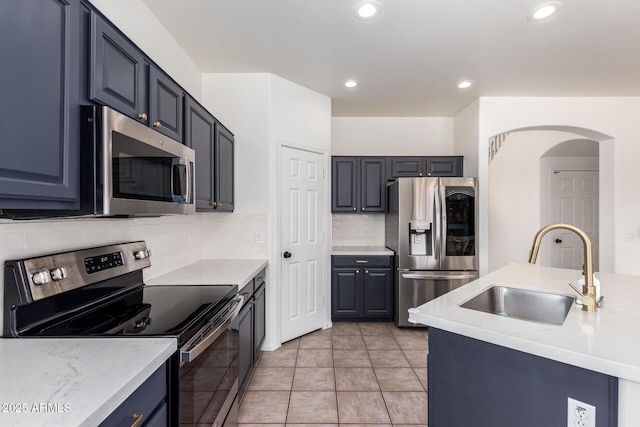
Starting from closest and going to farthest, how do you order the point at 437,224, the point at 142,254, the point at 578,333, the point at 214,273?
the point at 578,333 → the point at 142,254 → the point at 214,273 → the point at 437,224

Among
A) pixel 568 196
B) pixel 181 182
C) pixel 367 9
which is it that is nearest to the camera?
pixel 181 182

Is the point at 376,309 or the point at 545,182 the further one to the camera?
the point at 545,182

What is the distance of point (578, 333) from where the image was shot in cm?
108

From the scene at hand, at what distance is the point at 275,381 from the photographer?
98.0 inches

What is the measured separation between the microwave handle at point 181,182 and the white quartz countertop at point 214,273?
608 mm

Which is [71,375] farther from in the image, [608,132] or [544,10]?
[608,132]

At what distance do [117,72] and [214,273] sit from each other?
145cm

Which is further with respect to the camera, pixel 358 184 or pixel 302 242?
pixel 358 184

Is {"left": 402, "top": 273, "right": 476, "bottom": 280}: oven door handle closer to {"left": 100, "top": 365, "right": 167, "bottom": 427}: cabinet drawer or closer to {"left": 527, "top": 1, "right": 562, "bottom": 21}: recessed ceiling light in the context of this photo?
{"left": 527, "top": 1, "right": 562, "bottom": 21}: recessed ceiling light

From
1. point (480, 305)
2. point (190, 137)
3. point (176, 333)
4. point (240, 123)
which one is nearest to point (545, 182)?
point (480, 305)

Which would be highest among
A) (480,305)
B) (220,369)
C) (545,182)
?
(545,182)

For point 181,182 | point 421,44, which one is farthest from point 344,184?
point 181,182

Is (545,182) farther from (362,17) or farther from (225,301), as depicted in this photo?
(225,301)

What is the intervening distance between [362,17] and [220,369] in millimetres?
2339
